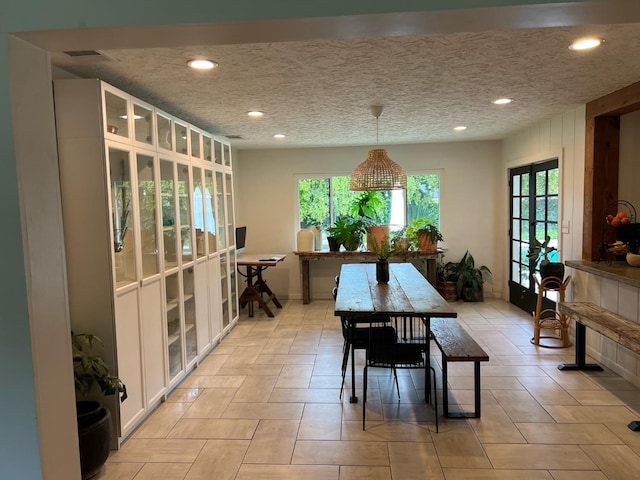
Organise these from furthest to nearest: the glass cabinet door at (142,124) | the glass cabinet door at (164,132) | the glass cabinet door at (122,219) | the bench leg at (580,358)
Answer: the bench leg at (580,358), the glass cabinet door at (164,132), the glass cabinet door at (142,124), the glass cabinet door at (122,219)

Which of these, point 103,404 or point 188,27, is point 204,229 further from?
point 188,27

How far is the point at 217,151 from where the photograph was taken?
4648mm

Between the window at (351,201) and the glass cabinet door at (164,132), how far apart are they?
3.30 metres

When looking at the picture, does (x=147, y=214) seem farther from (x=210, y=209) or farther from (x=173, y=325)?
(x=210, y=209)

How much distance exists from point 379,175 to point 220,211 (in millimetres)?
1807

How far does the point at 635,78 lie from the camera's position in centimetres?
307

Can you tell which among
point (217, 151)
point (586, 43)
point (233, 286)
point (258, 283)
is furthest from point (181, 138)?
point (586, 43)

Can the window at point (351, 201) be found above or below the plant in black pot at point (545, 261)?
above

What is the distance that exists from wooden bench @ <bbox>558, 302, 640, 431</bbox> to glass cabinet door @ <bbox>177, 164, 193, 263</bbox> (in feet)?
10.5

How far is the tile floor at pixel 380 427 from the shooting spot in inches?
93.5

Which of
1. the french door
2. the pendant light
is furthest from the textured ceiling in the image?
the french door

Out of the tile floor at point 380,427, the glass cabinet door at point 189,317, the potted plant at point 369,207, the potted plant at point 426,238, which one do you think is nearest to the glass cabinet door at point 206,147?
the glass cabinet door at point 189,317

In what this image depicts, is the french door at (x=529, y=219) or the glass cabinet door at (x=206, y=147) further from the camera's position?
the french door at (x=529, y=219)

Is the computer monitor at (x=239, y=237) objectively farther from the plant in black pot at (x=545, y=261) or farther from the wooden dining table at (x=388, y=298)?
the plant in black pot at (x=545, y=261)
